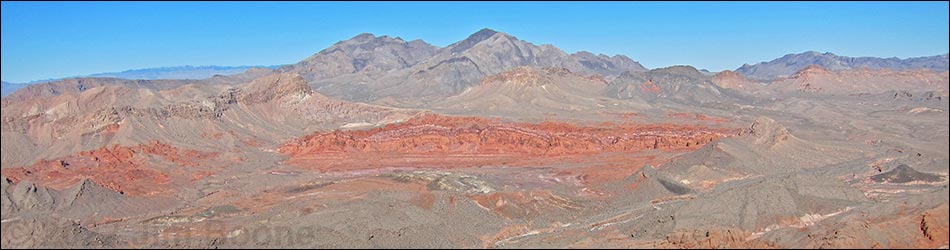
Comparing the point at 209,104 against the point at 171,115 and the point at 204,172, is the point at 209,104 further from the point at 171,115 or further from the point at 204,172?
the point at 204,172

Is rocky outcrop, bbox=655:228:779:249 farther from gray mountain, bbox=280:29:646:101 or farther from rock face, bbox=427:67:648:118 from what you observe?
gray mountain, bbox=280:29:646:101

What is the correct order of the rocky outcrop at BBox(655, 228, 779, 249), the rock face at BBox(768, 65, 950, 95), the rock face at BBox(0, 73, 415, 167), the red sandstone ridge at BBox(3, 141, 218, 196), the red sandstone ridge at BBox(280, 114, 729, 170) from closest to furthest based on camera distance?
the rocky outcrop at BBox(655, 228, 779, 249) → the red sandstone ridge at BBox(3, 141, 218, 196) → the rock face at BBox(0, 73, 415, 167) → the red sandstone ridge at BBox(280, 114, 729, 170) → the rock face at BBox(768, 65, 950, 95)

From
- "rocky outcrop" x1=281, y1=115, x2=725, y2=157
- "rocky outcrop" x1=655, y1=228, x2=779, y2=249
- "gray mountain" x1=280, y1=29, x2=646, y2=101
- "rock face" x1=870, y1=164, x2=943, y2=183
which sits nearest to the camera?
"rocky outcrop" x1=655, y1=228, x2=779, y2=249

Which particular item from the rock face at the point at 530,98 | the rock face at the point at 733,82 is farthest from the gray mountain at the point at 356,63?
the rock face at the point at 733,82

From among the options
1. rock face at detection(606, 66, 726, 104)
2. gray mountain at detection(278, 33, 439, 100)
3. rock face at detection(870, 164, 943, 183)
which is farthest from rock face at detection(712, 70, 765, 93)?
rock face at detection(870, 164, 943, 183)

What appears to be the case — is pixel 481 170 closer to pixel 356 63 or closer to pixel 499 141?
pixel 499 141

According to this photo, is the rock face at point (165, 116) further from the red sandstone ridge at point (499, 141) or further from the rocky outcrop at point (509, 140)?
the red sandstone ridge at point (499, 141)

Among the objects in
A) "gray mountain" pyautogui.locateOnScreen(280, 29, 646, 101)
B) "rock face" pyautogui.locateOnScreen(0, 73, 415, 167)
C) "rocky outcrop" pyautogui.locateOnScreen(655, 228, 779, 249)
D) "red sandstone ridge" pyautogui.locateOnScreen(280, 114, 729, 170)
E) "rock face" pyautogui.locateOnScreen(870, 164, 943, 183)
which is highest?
"gray mountain" pyautogui.locateOnScreen(280, 29, 646, 101)
